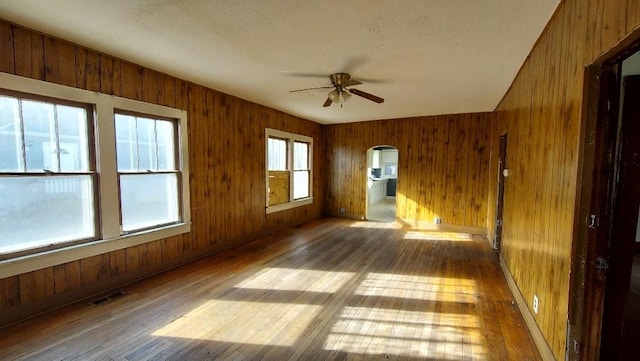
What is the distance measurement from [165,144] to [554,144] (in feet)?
13.2

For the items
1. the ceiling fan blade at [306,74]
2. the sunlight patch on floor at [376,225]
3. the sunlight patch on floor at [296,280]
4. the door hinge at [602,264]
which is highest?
the ceiling fan blade at [306,74]

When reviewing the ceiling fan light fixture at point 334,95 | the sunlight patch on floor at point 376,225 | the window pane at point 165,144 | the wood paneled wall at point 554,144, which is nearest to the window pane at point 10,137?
the window pane at point 165,144

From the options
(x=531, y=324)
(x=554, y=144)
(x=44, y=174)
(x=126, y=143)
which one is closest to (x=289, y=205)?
(x=126, y=143)

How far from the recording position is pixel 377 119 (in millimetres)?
6547

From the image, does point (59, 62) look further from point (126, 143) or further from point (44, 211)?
point (44, 211)

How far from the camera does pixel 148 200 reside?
343cm

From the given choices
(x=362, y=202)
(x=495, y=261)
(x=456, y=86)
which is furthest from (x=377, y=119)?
(x=495, y=261)

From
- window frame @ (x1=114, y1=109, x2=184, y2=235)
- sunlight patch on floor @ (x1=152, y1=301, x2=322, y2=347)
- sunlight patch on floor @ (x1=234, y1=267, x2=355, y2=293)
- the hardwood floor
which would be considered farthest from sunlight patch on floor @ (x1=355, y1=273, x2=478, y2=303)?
window frame @ (x1=114, y1=109, x2=184, y2=235)

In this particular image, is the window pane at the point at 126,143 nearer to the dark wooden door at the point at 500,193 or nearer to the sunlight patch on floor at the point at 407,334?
the sunlight patch on floor at the point at 407,334

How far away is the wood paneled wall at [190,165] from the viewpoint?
2.40 meters

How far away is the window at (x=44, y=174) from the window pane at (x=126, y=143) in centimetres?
27

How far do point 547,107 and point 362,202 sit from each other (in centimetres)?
508

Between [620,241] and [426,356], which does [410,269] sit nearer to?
[426,356]

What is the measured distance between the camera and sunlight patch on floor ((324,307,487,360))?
6.76ft
